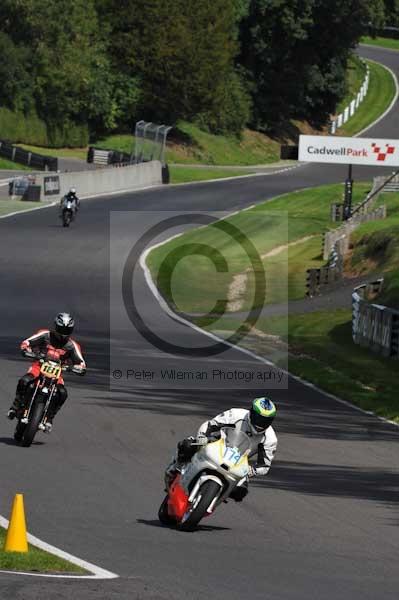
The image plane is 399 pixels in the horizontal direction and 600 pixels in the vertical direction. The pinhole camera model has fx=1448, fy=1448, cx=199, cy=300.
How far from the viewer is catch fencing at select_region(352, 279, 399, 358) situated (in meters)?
32.4

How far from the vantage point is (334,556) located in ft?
42.5

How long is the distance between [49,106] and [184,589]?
82.3 metres

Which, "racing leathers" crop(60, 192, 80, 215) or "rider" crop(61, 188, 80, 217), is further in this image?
"racing leathers" crop(60, 192, 80, 215)

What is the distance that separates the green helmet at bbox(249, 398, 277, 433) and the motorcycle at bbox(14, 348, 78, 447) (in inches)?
206

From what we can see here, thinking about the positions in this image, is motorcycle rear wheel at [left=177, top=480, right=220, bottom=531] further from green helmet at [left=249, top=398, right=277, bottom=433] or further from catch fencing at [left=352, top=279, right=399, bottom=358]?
catch fencing at [left=352, top=279, right=399, bottom=358]

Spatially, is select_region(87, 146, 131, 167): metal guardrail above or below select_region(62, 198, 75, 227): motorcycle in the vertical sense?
below

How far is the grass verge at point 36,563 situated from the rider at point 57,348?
7.06 metres

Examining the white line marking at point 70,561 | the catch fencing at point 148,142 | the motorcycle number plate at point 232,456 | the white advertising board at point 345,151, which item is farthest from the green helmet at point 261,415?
the catch fencing at point 148,142

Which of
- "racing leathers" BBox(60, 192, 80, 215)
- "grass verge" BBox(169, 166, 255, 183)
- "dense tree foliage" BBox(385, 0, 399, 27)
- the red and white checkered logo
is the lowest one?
"grass verge" BBox(169, 166, 255, 183)

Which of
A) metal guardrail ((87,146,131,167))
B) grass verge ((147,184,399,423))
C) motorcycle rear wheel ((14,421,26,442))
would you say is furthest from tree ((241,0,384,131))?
motorcycle rear wheel ((14,421,26,442))

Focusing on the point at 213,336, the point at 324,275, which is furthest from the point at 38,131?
the point at 213,336

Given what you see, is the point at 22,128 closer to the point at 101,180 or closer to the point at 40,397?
the point at 101,180

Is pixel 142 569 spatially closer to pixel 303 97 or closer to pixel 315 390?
→ pixel 315 390

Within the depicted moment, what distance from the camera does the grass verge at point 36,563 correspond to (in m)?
11.3
